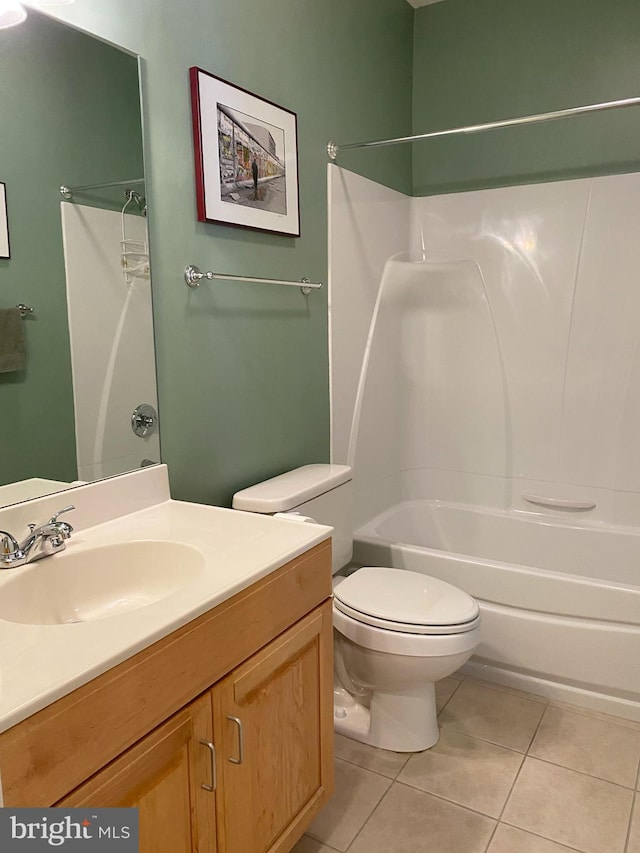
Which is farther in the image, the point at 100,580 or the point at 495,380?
the point at 495,380

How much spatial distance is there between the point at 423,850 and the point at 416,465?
5.84 ft

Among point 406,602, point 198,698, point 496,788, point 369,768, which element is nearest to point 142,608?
point 198,698

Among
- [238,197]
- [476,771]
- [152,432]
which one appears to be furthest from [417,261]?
[476,771]

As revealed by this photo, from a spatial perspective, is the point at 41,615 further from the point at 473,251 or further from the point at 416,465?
the point at 473,251

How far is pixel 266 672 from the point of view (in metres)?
1.31

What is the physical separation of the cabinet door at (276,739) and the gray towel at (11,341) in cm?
78

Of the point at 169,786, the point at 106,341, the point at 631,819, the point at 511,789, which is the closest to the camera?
the point at 169,786

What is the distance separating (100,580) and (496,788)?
4.25 ft

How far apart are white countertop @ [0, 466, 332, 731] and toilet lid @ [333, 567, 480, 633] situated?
0.54 metres

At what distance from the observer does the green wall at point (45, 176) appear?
1331 millimetres

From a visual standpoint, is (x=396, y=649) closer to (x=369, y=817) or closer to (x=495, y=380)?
(x=369, y=817)

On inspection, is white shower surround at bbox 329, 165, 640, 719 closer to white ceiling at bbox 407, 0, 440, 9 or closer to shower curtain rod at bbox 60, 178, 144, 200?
white ceiling at bbox 407, 0, 440, 9

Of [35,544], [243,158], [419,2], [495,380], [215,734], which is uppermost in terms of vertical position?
[419,2]

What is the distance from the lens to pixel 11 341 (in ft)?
4.39
